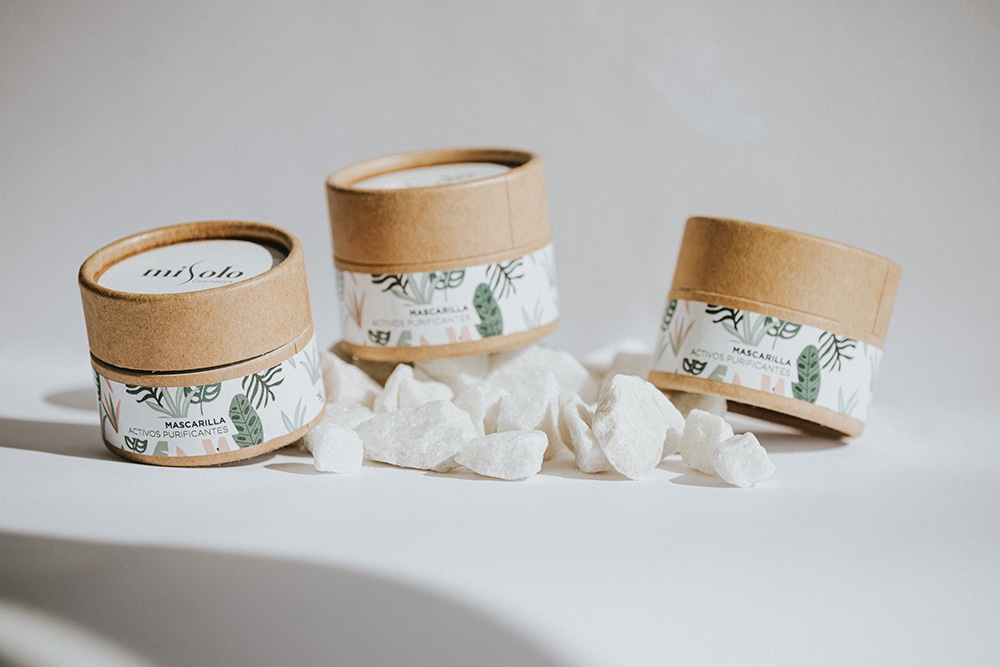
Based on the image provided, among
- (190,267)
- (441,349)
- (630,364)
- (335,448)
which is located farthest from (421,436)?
(630,364)

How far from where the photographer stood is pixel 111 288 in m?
1.11

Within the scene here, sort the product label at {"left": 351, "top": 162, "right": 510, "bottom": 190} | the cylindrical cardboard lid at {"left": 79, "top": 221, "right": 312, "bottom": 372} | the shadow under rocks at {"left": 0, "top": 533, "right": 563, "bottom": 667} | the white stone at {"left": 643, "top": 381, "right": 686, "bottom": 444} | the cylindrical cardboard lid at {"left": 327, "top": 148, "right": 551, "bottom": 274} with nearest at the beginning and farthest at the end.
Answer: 1. the shadow under rocks at {"left": 0, "top": 533, "right": 563, "bottom": 667}
2. the cylindrical cardboard lid at {"left": 79, "top": 221, "right": 312, "bottom": 372}
3. the white stone at {"left": 643, "top": 381, "right": 686, "bottom": 444}
4. the cylindrical cardboard lid at {"left": 327, "top": 148, "right": 551, "bottom": 274}
5. the product label at {"left": 351, "top": 162, "right": 510, "bottom": 190}

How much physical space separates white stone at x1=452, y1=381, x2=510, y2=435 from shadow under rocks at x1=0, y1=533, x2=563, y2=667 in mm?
358

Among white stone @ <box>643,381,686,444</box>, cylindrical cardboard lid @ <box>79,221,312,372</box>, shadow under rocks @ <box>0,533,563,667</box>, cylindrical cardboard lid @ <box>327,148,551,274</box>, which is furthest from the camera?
cylindrical cardboard lid @ <box>327,148,551,274</box>

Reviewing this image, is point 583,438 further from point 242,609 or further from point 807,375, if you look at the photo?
point 242,609

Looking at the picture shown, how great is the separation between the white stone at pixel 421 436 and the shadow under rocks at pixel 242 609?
24 centimetres

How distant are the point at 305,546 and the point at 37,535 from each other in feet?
0.84

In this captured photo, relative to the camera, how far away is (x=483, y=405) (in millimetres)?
1257

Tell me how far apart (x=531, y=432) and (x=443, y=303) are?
0.86 feet

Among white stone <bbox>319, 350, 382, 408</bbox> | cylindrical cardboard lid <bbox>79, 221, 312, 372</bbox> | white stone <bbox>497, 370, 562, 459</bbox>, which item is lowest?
white stone <bbox>319, 350, 382, 408</bbox>

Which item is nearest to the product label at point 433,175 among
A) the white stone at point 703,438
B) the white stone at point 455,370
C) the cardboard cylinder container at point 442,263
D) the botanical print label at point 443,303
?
the cardboard cylinder container at point 442,263

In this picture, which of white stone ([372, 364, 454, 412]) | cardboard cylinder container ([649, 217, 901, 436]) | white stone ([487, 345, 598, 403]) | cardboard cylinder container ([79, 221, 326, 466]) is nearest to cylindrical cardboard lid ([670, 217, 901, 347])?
cardboard cylinder container ([649, 217, 901, 436])

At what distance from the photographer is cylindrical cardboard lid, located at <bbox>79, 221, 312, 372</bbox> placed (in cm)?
106

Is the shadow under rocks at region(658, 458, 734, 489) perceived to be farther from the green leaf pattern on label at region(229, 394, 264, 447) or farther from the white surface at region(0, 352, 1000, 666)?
the green leaf pattern on label at region(229, 394, 264, 447)
